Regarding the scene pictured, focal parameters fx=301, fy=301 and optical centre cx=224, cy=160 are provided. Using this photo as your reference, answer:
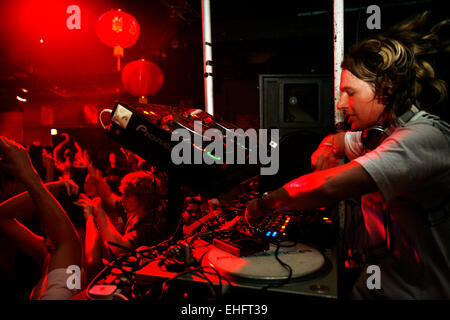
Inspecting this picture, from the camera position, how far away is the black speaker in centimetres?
242

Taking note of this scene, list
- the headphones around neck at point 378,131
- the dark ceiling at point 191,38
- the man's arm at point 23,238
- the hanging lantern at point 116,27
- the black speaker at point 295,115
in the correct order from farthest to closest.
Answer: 1. the dark ceiling at point 191,38
2. the hanging lantern at point 116,27
3. the black speaker at point 295,115
4. the man's arm at point 23,238
5. the headphones around neck at point 378,131

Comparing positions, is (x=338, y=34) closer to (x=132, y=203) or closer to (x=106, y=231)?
(x=132, y=203)

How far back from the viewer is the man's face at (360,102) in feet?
3.47

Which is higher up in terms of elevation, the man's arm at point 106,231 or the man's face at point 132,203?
the man's face at point 132,203

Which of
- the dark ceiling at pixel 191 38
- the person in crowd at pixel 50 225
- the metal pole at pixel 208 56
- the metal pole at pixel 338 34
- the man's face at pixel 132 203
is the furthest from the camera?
the dark ceiling at pixel 191 38

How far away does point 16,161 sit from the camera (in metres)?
1.21

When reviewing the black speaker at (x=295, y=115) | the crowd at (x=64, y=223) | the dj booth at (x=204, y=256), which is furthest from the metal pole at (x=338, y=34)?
the crowd at (x=64, y=223)

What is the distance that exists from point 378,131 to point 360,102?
0.41 feet

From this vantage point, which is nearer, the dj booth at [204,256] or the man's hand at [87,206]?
the dj booth at [204,256]

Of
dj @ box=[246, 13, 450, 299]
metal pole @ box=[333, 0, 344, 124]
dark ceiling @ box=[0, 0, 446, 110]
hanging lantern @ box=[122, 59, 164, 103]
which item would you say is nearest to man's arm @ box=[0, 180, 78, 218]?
dj @ box=[246, 13, 450, 299]

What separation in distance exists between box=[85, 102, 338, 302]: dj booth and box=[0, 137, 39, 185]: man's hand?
1.68ft

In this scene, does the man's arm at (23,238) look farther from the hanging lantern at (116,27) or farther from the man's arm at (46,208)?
the hanging lantern at (116,27)

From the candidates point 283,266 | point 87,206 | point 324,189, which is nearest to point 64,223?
point 87,206
